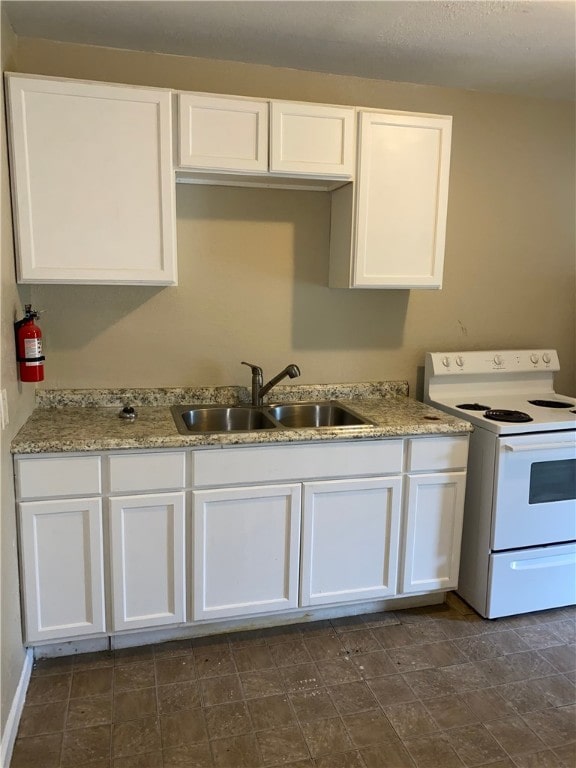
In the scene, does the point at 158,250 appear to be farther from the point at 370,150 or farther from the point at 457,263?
the point at 457,263

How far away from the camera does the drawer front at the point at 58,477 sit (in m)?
2.05

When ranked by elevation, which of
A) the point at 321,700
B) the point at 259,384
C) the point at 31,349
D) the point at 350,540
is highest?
the point at 31,349

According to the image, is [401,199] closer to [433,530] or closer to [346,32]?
[346,32]

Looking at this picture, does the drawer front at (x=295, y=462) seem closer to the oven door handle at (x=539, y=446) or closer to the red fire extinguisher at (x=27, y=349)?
the oven door handle at (x=539, y=446)

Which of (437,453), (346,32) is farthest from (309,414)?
(346,32)

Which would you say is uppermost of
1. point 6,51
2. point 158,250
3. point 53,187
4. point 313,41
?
point 313,41

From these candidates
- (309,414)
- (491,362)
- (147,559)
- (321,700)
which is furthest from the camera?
(491,362)

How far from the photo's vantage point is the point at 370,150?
246cm

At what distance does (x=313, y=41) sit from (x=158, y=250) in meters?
1.06

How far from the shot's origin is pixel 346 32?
2.25 meters

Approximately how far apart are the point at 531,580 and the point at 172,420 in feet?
5.79

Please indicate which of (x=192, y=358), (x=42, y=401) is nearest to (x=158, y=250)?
(x=192, y=358)

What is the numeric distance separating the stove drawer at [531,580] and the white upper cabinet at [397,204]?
131 cm

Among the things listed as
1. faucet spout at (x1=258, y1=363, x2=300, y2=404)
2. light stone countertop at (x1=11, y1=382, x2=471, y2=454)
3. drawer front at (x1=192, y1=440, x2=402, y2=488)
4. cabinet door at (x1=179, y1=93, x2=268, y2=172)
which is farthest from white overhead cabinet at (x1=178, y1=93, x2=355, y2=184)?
drawer front at (x1=192, y1=440, x2=402, y2=488)
